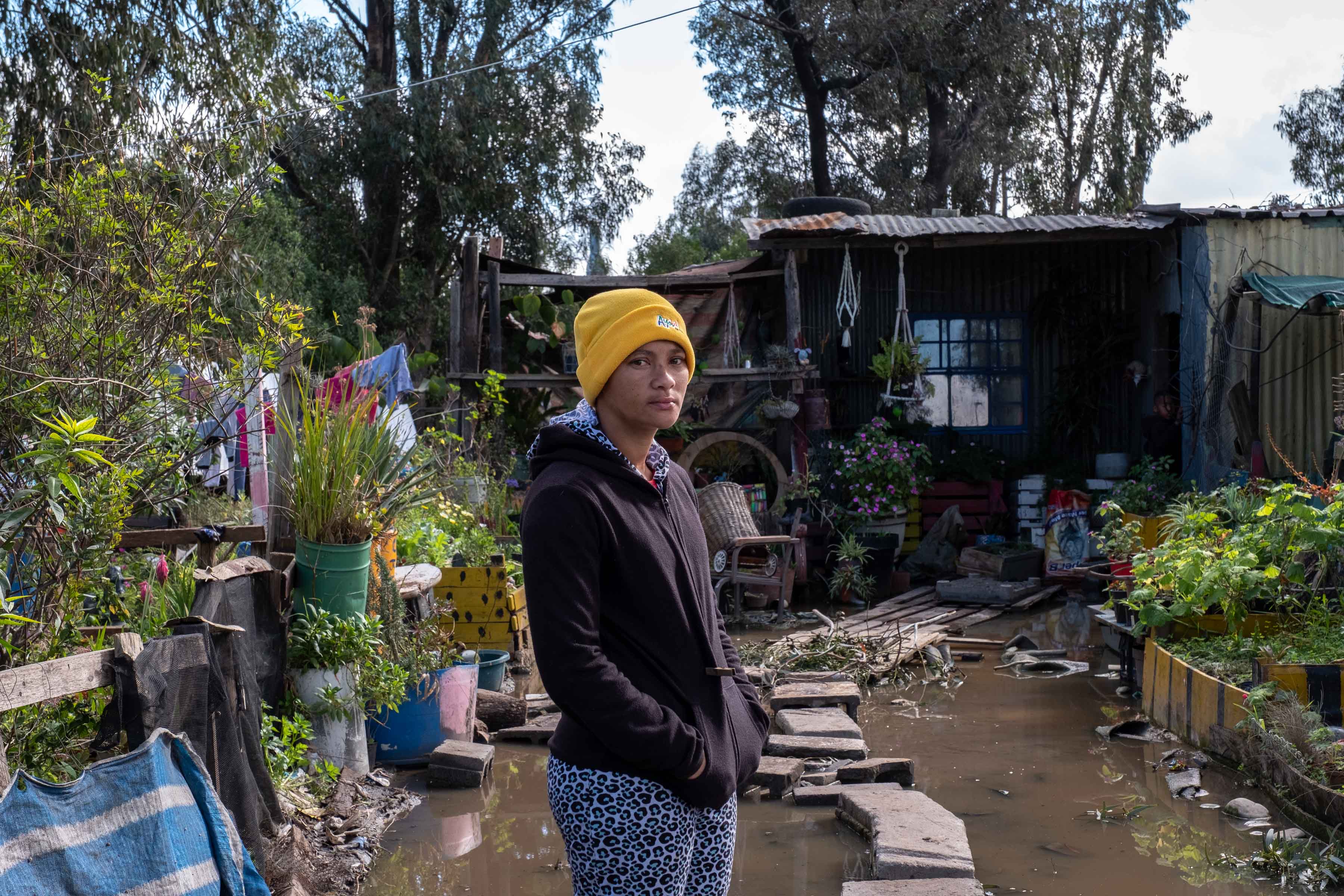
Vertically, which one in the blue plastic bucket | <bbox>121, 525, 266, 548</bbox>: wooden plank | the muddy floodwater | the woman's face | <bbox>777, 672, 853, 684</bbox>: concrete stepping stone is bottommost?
the muddy floodwater

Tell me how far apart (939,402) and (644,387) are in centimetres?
1213

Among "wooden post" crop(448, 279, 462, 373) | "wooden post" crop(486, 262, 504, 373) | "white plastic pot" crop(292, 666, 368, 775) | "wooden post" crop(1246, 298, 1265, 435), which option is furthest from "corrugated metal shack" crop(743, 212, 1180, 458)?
"white plastic pot" crop(292, 666, 368, 775)

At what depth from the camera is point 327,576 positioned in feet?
17.7

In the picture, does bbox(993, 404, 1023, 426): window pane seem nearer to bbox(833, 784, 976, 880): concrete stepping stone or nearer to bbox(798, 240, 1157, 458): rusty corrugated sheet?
bbox(798, 240, 1157, 458): rusty corrugated sheet

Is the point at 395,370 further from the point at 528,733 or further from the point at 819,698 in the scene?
the point at 819,698

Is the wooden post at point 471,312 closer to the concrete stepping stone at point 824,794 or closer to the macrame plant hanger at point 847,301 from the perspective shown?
the macrame plant hanger at point 847,301

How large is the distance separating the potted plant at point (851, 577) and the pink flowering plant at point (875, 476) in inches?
18.5

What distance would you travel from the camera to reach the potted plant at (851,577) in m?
11.5

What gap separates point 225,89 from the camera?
35.6 feet

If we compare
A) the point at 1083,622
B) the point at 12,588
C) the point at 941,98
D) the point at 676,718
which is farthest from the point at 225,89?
the point at 941,98

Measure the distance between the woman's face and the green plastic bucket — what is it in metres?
3.42

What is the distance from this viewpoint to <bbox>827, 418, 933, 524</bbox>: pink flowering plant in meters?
12.3

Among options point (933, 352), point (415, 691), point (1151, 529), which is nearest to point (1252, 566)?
point (1151, 529)

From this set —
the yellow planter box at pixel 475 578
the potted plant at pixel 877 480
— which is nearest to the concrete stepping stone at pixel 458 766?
the yellow planter box at pixel 475 578
